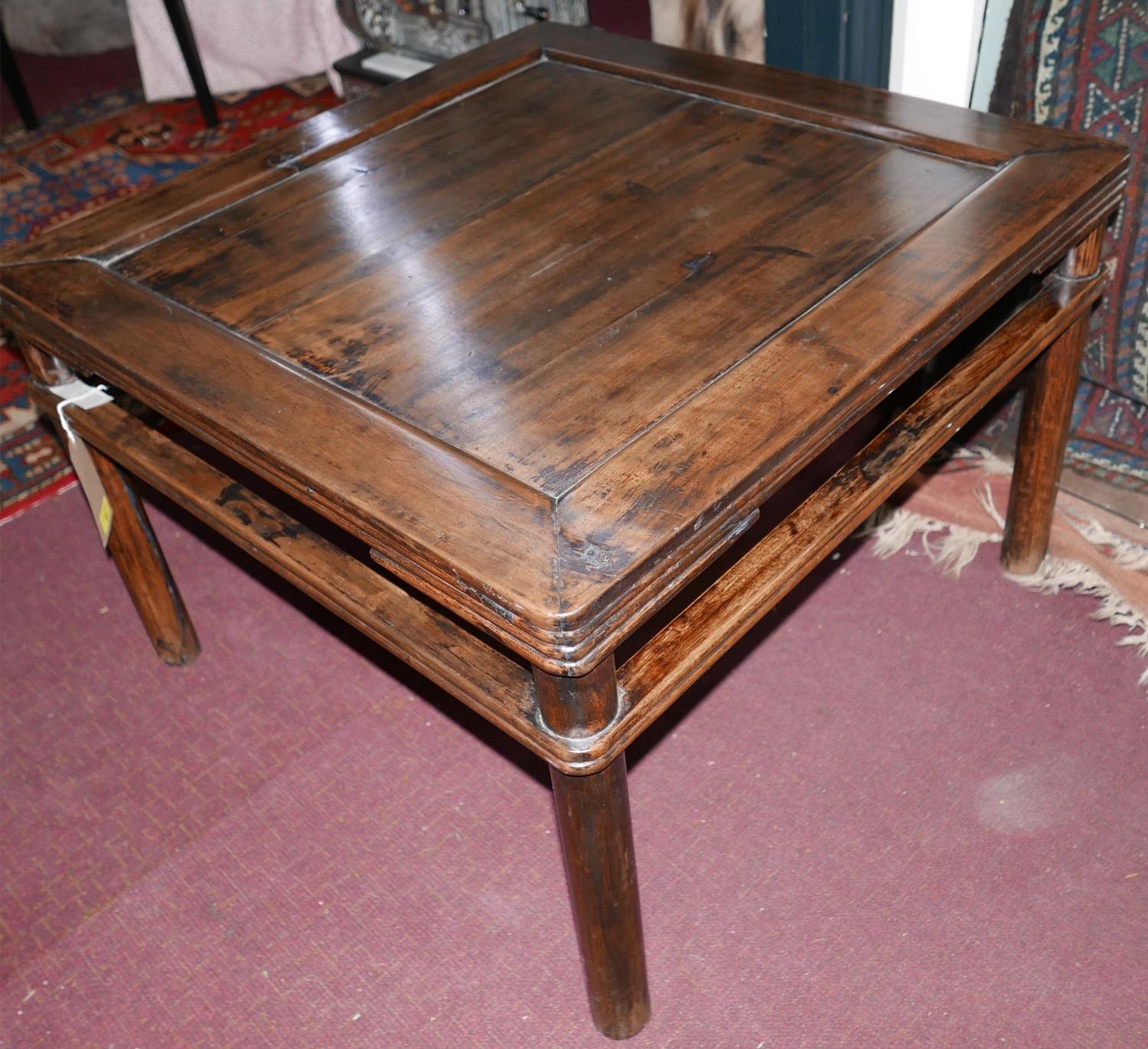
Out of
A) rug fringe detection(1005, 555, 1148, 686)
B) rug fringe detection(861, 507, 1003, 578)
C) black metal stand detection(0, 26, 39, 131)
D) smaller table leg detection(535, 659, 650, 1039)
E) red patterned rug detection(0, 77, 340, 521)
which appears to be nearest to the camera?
smaller table leg detection(535, 659, 650, 1039)

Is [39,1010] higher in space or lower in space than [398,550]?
lower

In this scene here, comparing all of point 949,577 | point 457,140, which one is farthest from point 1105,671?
point 457,140

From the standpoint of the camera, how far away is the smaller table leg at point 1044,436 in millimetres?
1166

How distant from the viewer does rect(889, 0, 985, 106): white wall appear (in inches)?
52.3

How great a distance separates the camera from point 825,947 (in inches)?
41.9

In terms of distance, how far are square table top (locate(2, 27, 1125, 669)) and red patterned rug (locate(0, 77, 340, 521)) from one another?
1.13 metres

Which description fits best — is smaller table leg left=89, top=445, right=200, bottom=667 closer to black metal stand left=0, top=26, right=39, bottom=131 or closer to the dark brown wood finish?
the dark brown wood finish

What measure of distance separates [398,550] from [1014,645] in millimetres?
790

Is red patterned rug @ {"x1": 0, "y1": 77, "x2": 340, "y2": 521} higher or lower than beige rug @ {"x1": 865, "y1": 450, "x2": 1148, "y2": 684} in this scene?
higher

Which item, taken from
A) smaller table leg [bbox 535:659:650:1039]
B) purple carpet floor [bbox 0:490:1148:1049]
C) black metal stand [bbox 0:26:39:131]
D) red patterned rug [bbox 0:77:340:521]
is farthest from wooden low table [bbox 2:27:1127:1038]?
black metal stand [bbox 0:26:39:131]

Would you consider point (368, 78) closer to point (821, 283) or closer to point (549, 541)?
point (821, 283)

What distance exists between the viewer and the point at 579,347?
940 millimetres

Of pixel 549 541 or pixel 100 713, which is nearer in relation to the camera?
pixel 549 541

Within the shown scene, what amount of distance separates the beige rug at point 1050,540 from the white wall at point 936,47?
1.46ft
